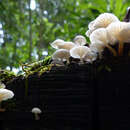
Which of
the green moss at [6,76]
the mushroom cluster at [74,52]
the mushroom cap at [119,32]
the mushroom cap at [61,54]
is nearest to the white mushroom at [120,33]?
the mushroom cap at [119,32]

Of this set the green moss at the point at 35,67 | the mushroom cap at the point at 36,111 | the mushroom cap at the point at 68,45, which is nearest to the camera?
the mushroom cap at the point at 36,111

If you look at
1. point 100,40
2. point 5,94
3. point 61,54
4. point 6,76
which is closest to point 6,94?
point 5,94

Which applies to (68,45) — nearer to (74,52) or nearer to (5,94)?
(74,52)

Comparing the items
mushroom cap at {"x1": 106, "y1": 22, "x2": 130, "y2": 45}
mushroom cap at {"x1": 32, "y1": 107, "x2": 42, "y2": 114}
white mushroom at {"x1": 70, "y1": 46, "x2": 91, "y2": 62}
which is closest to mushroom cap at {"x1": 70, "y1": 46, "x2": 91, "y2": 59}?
white mushroom at {"x1": 70, "y1": 46, "x2": 91, "y2": 62}

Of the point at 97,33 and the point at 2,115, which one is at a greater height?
the point at 97,33

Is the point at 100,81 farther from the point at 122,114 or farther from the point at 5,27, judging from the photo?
the point at 5,27

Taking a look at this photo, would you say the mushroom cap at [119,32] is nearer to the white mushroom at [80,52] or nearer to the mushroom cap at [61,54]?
the white mushroom at [80,52]

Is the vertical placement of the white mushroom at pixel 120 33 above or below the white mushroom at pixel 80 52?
above

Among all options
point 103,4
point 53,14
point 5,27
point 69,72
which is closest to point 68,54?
point 69,72
